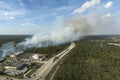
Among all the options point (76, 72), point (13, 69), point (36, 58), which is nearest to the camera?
point (76, 72)

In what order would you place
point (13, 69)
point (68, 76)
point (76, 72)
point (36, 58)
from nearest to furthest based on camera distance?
point (68, 76), point (76, 72), point (13, 69), point (36, 58)

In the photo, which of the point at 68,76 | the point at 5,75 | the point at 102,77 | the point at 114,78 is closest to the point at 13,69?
the point at 5,75

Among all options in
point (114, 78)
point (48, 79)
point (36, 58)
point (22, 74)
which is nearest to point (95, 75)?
point (114, 78)

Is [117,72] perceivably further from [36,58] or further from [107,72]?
[36,58]

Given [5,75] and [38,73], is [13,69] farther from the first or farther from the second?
[38,73]

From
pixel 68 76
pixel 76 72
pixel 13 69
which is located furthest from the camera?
pixel 13 69

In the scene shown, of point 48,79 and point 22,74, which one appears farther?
point 22,74

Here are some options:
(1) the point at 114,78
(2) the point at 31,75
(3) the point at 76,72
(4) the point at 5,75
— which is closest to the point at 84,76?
(3) the point at 76,72

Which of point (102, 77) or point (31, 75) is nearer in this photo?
point (102, 77)
